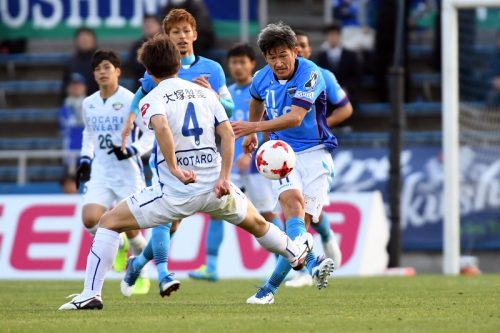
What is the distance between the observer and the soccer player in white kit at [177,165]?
29.5ft

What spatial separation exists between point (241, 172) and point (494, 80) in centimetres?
585

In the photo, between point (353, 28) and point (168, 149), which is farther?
point (353, 28)

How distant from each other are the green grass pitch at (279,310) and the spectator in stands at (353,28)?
7.76 meters

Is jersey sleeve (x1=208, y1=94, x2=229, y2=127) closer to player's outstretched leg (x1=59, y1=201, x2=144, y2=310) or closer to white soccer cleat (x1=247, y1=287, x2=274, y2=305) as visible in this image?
player's outstretched leg (x1=59, y1=201, x2=144, y2=310)

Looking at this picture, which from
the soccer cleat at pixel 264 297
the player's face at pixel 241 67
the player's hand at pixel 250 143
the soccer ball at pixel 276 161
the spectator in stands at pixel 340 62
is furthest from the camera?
the spectator in stands at pixel 340 62

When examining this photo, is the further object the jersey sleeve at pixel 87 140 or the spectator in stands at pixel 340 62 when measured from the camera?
the spectator in stands at pixel 340 62

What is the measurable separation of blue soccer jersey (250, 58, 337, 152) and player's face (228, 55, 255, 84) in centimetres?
329

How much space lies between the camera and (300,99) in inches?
393

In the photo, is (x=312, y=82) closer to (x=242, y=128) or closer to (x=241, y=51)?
(x=242, y=128)

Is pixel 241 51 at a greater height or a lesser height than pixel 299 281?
greater

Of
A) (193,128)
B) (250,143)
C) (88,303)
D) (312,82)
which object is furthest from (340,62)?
(88,303)

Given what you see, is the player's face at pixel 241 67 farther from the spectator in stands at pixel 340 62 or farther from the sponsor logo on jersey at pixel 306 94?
the spectator in stands at pixel 340 62

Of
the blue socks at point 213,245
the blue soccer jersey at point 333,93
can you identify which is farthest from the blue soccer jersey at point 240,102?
the blue soccer jersey at point 333,93

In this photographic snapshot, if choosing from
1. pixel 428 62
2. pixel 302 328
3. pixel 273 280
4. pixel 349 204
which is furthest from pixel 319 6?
pixel 302 328
